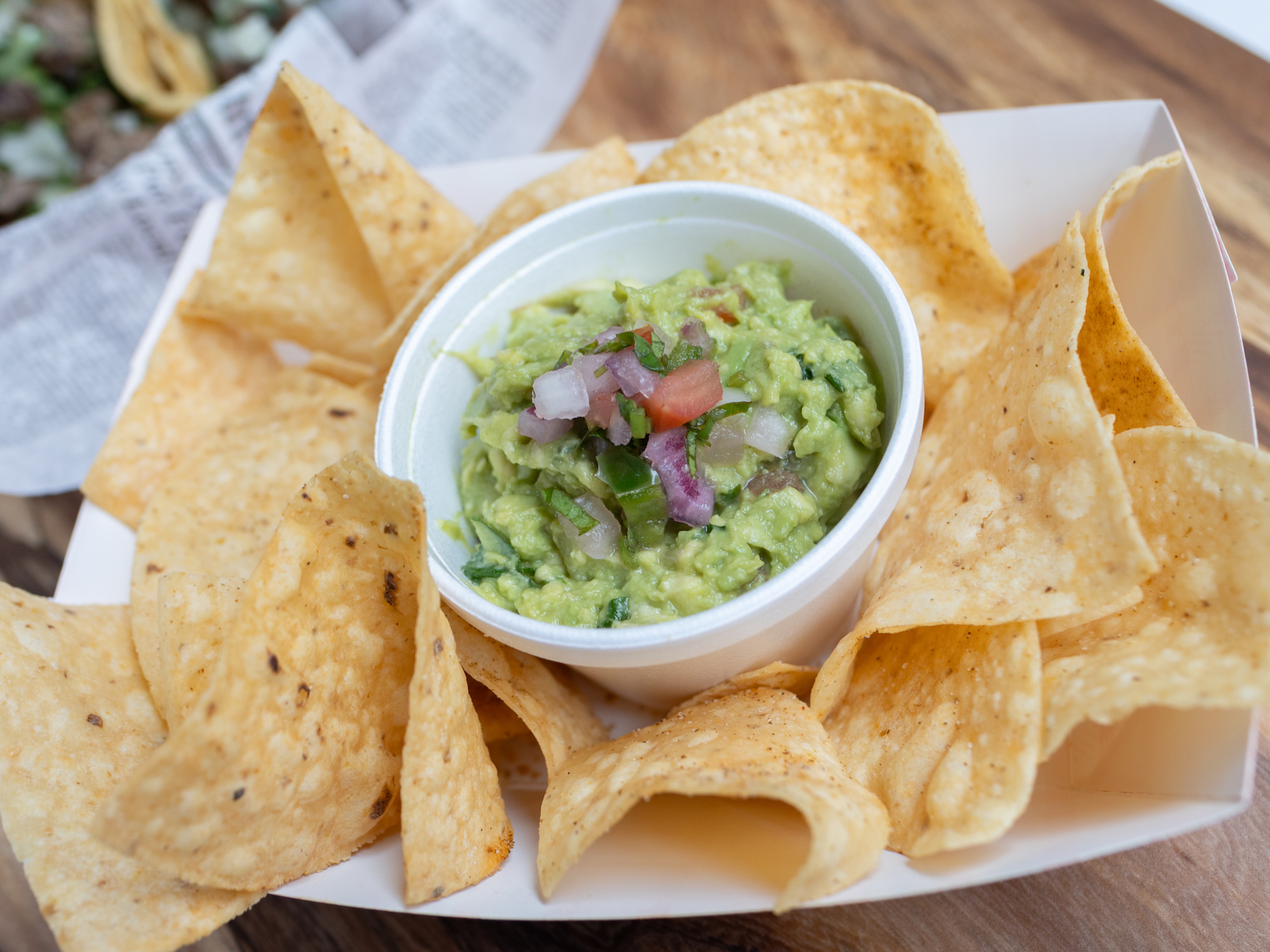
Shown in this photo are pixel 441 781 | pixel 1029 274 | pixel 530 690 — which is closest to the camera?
pixel 441 781

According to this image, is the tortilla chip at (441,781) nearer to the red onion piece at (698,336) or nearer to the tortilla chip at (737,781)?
the tortilla chip at (737,781)

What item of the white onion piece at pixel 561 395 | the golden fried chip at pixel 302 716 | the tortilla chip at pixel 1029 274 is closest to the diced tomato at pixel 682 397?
the white onion piece at pixel 561 395

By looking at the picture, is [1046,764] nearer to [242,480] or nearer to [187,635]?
[187,635]

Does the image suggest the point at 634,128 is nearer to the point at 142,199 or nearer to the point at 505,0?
the point at 505,0

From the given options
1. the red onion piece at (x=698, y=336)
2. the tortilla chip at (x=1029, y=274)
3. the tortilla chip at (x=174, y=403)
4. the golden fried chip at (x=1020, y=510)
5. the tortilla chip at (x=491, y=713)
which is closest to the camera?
the golden fried chip at (x=1020, y=510)

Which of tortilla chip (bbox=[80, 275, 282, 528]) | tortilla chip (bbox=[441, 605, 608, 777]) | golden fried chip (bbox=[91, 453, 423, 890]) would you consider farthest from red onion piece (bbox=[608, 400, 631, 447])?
tortilla chip (bbox=[80, 275, 282, 528])

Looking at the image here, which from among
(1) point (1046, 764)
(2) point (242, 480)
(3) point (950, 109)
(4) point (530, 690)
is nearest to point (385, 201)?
(2) point (242, 480)
